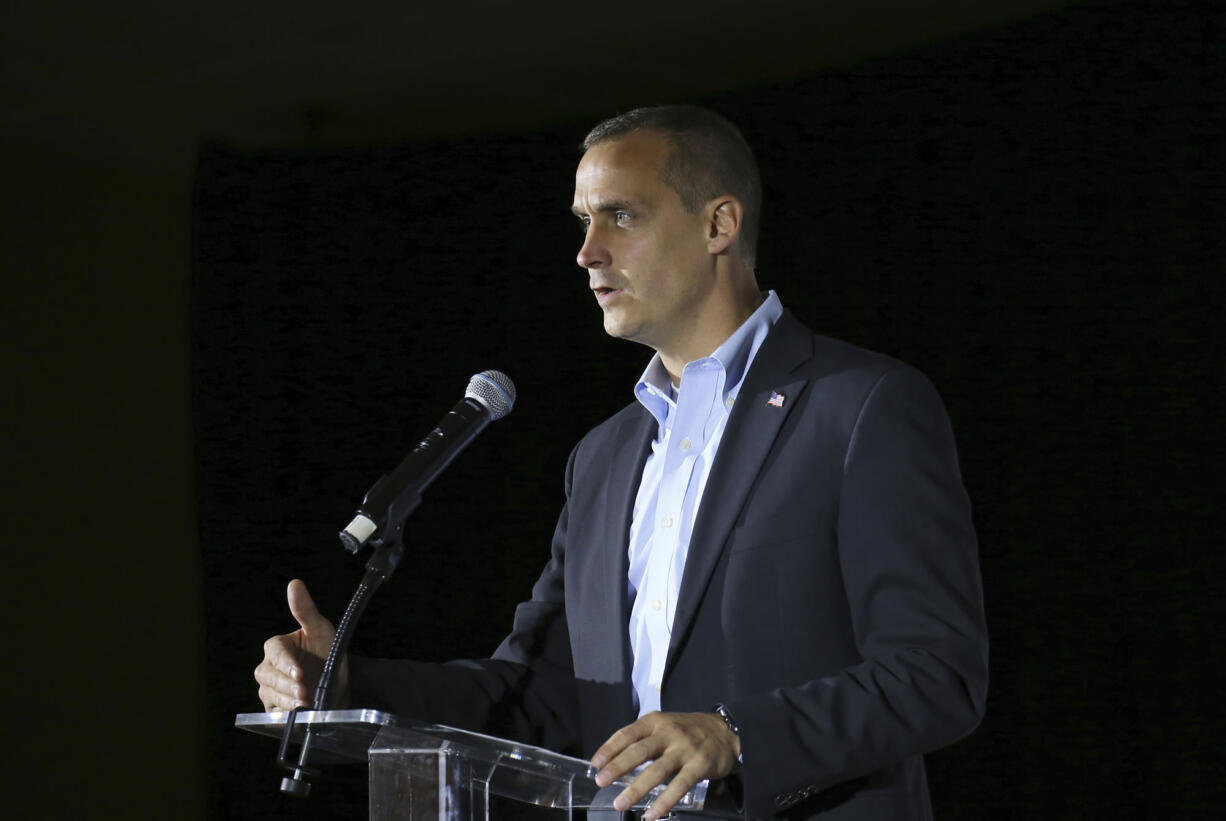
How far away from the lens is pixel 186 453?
504cm

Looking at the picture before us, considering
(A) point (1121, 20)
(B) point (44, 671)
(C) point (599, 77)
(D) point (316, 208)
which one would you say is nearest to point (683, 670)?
(A) point (1121, 20)

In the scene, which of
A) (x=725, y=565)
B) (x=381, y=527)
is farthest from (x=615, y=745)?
(x=725, y=565)

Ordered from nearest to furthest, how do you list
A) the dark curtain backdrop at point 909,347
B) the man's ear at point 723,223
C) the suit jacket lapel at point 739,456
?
the suit jacket lapel at point 739,456 → the man's ear at point 723,223 → the dark curtain backdrop at point 909,347

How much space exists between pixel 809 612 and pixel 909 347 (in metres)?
2.09

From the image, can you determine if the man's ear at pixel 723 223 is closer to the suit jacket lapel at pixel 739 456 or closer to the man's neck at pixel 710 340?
the man's neck at pixel 710 340

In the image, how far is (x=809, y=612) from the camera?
1646 mm

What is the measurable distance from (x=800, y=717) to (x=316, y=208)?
359 centimetres

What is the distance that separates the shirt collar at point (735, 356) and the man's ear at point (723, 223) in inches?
4.0

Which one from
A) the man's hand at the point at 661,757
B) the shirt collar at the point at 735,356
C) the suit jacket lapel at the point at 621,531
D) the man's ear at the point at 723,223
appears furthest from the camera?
the man's ear at the point at 723,223

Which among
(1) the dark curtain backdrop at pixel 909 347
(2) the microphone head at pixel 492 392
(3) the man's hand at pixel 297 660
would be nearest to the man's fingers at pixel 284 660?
(3) the man's hand at pixel 297 660

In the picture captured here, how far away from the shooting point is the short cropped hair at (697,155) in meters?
2.06

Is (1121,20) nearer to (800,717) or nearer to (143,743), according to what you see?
(800,717)

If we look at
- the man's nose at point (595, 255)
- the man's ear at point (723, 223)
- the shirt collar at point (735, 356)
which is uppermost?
the man's ear at point (723, 223)

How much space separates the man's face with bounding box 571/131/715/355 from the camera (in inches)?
77.4
